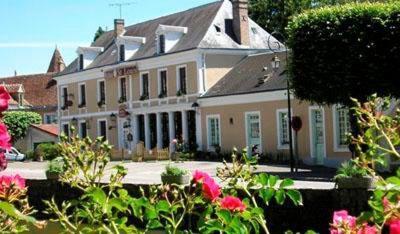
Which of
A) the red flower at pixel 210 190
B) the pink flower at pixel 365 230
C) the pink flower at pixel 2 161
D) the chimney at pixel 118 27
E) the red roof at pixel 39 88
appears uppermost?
the chimney at pixel 118 27

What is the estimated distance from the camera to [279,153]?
3231 centimetres

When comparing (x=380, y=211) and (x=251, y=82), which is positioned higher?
(x=251, y=82)

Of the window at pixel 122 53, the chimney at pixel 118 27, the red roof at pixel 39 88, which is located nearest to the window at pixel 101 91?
the window at pixel 122 53

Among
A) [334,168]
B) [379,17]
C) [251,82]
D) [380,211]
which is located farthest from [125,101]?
[380,211]

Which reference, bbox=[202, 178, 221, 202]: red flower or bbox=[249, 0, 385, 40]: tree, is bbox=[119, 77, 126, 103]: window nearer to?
bbox=[249, 0, 385, 40]: tree

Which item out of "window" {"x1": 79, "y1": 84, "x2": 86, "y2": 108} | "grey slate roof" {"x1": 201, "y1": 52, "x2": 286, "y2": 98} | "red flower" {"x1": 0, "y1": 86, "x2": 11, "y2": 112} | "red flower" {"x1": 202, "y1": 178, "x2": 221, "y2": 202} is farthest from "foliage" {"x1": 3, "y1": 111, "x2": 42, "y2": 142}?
"red flower" {"x1": 0, "y1": 86, "x2": 11, "y2": 112}

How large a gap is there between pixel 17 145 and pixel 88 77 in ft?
35.9

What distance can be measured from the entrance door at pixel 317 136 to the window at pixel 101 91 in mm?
17650

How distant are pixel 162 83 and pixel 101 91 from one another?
6.39m

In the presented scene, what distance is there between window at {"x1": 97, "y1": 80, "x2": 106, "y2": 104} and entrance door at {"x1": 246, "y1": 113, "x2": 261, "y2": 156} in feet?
43.6

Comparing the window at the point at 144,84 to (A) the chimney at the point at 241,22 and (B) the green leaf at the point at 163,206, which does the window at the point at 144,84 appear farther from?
(B) the green leaf at the point at 163,206

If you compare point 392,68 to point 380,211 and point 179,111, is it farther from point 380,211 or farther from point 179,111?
point 380,211

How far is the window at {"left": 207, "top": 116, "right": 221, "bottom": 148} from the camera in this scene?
3625 centimetres

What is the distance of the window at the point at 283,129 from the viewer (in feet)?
105
